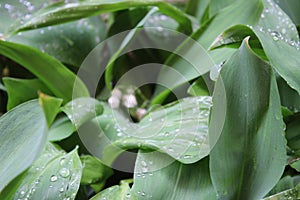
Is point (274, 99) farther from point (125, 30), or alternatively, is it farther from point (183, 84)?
point (125, 30)

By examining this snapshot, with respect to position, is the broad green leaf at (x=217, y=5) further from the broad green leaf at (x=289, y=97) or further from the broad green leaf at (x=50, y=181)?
the broad green leaf at (x=50, y=181)

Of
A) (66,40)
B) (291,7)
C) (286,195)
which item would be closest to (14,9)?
(66,40)

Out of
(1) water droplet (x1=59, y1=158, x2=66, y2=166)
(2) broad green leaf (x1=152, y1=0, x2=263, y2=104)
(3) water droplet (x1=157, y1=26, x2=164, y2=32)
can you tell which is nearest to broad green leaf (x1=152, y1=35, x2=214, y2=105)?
(2) broad green leaf (x1=152, y1=0, x2=263, y2=104)

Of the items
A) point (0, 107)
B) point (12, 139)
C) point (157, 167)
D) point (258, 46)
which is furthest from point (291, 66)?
point (0, 107)

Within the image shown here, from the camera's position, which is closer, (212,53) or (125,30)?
(212,53)

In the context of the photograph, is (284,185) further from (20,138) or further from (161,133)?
(20,138)

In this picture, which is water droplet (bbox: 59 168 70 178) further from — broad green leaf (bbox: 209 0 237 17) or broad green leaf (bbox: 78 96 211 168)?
broad green leaf (bbox: 209 0 237 17)
